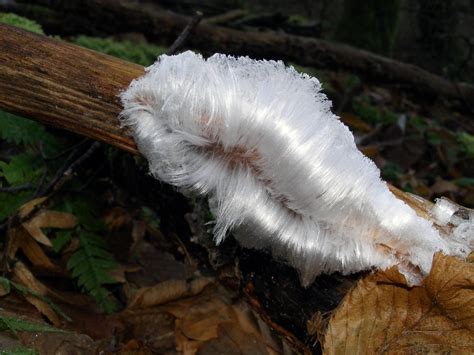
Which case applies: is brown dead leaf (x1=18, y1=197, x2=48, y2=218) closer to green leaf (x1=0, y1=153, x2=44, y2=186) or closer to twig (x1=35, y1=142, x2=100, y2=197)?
twig (x1=35, y1=142, x2=100, y2=197)

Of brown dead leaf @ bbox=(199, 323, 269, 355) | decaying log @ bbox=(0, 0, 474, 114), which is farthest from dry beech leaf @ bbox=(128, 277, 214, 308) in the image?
decaying log @ bbox=(0, 0, 474, 114)

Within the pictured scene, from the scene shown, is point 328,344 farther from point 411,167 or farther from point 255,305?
point 411,167

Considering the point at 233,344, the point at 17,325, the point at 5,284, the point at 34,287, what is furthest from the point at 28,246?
the point at 233,344

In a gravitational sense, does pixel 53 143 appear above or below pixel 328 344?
below

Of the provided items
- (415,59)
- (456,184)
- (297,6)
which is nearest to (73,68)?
(456,184)

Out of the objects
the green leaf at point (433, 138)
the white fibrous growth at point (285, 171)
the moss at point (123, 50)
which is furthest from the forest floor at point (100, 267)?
the green leaf at point (433, 138)

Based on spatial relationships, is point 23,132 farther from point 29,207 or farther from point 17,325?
point 17,325
